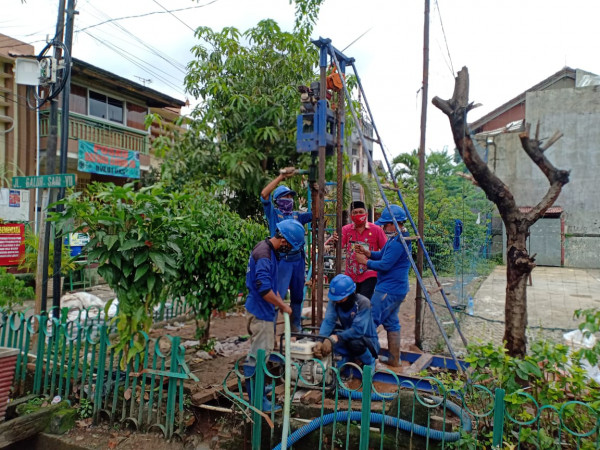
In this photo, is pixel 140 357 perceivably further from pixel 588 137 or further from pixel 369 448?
pixel 588 137

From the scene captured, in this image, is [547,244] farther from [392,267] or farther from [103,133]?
[103,133]

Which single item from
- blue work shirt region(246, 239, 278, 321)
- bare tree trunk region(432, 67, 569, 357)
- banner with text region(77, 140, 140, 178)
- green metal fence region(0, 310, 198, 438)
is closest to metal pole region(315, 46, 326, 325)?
blue work shirt region(246, 239, 278, 321)

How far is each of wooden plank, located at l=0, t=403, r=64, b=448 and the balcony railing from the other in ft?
35.0

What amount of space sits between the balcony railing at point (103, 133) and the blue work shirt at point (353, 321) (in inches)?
463

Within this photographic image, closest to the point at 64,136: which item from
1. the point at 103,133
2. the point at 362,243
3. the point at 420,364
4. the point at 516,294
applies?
the point at 362,243

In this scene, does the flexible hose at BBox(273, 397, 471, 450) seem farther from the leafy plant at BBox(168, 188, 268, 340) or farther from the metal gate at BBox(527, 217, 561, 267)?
the metal gate at BBox(527, 217, 561, 267)

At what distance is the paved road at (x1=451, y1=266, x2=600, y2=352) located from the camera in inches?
292

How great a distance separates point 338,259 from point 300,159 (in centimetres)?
430

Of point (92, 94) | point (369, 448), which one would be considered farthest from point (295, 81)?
point (92, 94)

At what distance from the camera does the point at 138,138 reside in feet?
54.2

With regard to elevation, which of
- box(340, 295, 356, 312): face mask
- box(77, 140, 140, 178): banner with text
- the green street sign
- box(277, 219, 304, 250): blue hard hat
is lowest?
box(340, 295, 356, 312): face mask

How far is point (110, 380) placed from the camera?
4.37 m

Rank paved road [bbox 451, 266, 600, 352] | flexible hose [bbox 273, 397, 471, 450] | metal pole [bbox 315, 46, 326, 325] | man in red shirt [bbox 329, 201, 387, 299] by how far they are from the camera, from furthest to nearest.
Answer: paved road [bbox 451, 266, 600, 352] → man in red shirt [bbox 329, 201, 387, 299] → metal pole [bbox 315, 46, 326, 325] → flexible hose [bbox 273, 397, 471, 450]


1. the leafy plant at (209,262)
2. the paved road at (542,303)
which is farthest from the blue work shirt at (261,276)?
the paved road at (542,303)
